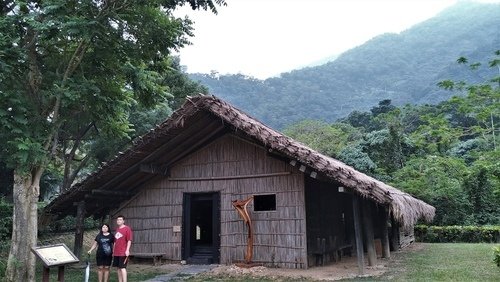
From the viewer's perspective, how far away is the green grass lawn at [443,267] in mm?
8887

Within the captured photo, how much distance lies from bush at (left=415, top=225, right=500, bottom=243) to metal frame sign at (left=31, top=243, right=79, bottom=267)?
16870mm

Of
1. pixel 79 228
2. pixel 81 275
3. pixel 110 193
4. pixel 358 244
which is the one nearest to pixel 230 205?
pixel 110 193

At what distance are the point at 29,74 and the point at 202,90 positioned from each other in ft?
38.8

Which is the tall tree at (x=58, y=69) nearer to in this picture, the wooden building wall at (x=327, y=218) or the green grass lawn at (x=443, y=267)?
the wooden building wall at (x=327, y=218)

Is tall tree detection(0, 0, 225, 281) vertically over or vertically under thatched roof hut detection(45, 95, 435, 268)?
over

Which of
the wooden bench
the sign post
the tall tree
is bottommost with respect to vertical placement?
the wooden bench

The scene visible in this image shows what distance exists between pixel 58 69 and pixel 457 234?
57.3 ft

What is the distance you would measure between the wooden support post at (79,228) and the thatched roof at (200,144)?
8.7 inches

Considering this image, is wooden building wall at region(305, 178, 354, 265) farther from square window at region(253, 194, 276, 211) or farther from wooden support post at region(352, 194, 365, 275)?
wooden support post at region(352, 194, 365, 275)

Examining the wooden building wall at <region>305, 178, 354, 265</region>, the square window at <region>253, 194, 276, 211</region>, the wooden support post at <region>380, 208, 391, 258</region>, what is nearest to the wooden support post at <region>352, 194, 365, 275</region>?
the wooden building wall at <region>305, 178, 354, 265</region>

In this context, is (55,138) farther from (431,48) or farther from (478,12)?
(478,12)

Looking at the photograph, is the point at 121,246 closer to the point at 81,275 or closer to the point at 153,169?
the point at 81,275

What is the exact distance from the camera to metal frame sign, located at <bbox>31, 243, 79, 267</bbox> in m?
6.82

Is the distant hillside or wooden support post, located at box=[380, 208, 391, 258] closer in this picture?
wooden support post, located at box=[380, 208, 391, 258]
